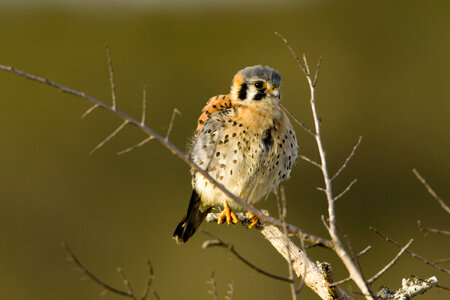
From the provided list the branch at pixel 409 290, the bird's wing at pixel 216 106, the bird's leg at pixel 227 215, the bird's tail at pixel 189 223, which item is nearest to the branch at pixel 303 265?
the bird's leg at pixel 227 215

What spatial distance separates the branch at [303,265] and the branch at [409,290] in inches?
6.3

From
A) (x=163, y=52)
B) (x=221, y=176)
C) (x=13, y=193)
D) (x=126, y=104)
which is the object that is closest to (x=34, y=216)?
(x=13, y=193)

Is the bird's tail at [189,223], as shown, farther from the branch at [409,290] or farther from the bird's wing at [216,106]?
the branch at [409,290]

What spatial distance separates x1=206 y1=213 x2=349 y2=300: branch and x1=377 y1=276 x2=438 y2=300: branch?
0.16 metres

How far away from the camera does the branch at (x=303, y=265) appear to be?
11.5 feet

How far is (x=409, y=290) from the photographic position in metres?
3.50

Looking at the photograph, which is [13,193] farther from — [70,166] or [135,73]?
[135,73]

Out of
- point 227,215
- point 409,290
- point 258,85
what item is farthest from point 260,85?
point 409,290

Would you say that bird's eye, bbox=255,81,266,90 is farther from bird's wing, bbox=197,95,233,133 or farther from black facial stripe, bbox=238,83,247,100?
bird's wing, bbox=197,95,233,133

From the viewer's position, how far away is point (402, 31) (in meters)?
11.0

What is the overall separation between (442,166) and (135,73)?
3.98 m

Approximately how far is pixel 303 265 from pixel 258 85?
46.7 inches

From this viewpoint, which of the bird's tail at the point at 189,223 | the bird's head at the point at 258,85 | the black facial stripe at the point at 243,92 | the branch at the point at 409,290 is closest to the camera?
the branch at the point at 409,290

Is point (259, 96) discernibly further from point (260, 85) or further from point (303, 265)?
point (303, 265)
